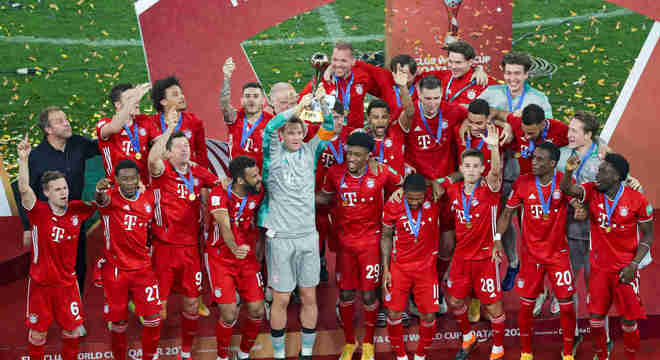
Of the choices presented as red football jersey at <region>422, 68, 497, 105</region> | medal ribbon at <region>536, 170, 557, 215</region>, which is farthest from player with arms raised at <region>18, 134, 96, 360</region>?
medal ribbon at <region>536, 170, 557, 215</region>

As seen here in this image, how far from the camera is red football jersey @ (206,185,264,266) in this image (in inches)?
198

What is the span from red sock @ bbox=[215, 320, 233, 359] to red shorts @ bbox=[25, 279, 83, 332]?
3.12 feet

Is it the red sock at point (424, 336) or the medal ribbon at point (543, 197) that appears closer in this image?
the medal ribbon at point (543, 197)

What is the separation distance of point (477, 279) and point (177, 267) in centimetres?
212

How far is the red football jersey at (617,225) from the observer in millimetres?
4941

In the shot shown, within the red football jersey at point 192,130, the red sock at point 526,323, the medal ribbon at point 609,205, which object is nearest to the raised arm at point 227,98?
the red football jersey at point 192,130

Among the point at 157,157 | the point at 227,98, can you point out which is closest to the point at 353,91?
the point at 227,98

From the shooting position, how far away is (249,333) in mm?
5246

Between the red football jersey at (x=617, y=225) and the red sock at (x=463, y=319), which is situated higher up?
the red football jersey at (x=617, y=225)

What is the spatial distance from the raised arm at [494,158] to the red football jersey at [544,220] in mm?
191

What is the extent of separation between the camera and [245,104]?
5.59 meters

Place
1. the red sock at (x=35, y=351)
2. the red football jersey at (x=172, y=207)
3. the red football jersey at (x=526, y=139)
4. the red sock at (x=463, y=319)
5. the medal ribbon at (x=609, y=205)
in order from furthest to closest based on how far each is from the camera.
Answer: the red football jersey at (x=526, y=139), the red sock at (x=463, y=319), the red football jersey at (x=172, y=207), the red sock at (x=35, y=351), the medal ribbon at (x=609, y=205)

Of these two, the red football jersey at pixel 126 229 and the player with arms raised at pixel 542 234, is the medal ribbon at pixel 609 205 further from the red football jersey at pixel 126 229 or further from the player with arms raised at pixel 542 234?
the red football jersey at pixel 126 229

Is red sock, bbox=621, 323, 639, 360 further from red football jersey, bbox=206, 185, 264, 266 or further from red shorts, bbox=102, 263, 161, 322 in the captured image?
red shorts, bbox=102, 263, 161, 322
